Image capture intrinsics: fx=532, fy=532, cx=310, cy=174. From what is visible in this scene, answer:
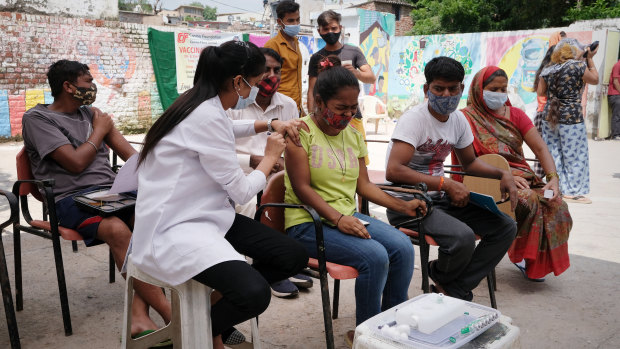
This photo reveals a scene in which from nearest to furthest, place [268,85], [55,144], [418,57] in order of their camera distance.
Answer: [55,144] → [268,85] → [418,57]

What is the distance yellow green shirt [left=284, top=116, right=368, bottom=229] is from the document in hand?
2.49 feet

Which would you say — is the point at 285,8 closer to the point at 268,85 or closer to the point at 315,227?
the point at 268,85

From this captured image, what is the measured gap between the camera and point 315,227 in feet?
7.75

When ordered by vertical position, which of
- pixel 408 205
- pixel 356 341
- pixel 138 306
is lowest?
pixel 138 306

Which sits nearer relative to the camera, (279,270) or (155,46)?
(279,270)

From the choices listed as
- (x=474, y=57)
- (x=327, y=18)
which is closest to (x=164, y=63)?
(x=474, y=57)

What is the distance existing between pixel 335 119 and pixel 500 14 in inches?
847

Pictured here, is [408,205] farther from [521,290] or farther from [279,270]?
[521,290]

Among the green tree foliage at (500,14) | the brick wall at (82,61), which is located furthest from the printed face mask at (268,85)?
the green tree foliage at (500,14)

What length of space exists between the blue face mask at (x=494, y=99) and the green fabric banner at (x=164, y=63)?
10.5 m

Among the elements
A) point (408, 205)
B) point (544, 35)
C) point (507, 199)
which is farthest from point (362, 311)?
point (544, 35)

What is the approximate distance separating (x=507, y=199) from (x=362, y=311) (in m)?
1.45

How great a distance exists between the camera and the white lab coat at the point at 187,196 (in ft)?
6.55

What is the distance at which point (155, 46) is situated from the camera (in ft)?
42.2
